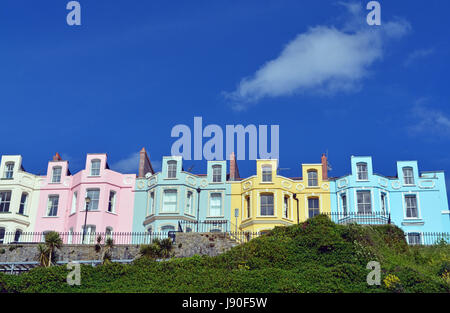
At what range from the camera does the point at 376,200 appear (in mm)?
51750

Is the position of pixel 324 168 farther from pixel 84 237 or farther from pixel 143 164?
pixel 84 237

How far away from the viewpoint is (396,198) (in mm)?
52594

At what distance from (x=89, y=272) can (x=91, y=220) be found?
20.0 metres

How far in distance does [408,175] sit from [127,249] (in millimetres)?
27214

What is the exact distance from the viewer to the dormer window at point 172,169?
5362 centimetres

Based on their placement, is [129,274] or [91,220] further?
[91,220]

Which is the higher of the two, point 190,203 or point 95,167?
point 95,167

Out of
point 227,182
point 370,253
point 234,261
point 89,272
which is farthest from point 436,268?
point 227,182

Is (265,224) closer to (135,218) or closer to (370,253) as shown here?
(135,218)

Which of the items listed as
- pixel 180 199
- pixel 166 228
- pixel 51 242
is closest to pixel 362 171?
pixel 180 199

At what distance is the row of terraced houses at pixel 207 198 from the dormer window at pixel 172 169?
0.09 metres

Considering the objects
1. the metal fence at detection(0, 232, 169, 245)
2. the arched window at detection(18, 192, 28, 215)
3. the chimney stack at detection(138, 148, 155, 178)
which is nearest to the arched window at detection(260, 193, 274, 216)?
the metal fence at detection(0, 232, 169, 245)

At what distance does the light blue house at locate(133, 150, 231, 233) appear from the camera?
2025 inches

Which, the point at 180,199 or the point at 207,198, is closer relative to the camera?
the point at 180,199
